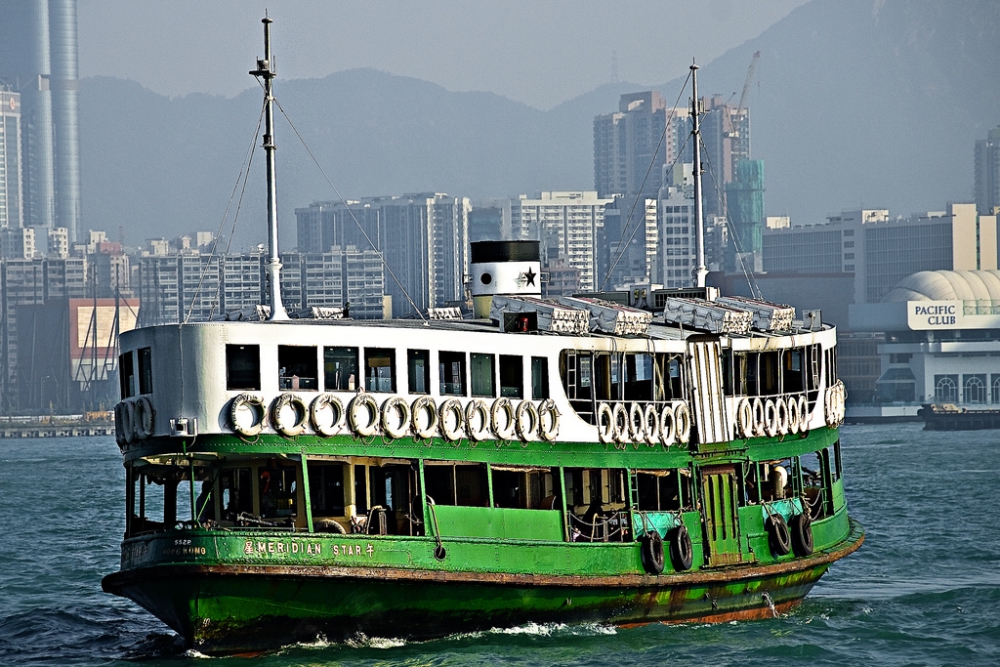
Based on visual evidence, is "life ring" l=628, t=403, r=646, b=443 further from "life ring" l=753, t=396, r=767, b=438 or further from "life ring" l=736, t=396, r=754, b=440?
"life ring" l=753, t=396, r=767, b=438

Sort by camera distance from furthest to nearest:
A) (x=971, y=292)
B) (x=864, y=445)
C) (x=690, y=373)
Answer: (x=971, y=292), (x=864, y=445), (x=690, y=373)

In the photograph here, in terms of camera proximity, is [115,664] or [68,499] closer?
[115,664]

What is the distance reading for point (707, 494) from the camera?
27.1 meters

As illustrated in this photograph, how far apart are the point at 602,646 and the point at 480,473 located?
307cm

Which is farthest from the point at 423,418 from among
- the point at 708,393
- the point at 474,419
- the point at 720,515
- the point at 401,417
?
the point at 720,515

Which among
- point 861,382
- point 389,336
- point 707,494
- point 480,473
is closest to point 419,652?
point 480,473

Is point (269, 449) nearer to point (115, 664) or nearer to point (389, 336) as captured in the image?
point (389, 336)

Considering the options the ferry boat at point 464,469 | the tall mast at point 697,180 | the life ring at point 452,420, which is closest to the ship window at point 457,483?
the ferry boat at point 464,469

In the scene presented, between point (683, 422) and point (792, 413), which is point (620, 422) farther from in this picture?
point (792, 413)

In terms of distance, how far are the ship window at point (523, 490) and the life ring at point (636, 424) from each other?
146cm

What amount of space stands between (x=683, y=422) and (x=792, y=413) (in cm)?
302

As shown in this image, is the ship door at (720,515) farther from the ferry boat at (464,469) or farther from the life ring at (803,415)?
the life ring at (803,415)

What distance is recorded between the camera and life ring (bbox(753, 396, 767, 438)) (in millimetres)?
27861

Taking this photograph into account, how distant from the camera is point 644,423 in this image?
26.0 metres
